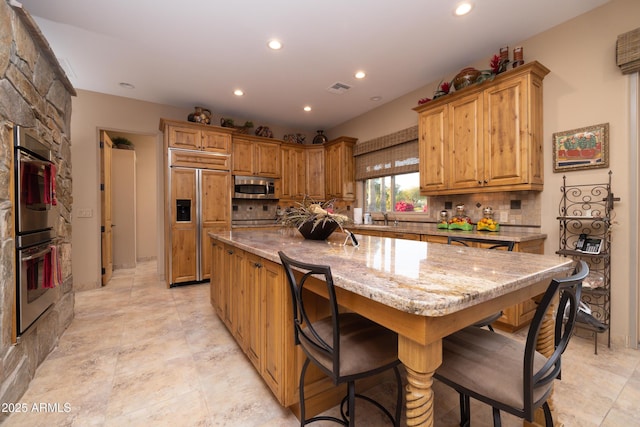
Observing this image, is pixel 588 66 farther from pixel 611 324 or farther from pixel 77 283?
pixel 77 283

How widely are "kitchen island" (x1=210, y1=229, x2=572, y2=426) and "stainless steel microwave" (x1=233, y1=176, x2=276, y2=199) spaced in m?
2.83

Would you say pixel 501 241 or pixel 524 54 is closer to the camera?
pixel 501 241

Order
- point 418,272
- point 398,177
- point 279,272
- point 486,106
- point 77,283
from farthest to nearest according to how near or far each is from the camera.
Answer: point 398,177
point 77,283
point 486,106
point 279,272
point 418,272

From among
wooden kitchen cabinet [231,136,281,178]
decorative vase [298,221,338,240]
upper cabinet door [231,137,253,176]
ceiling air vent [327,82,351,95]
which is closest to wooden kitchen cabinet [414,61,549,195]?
ceiling air vent [327,82,351,95]

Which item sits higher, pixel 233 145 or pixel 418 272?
pixel 233 145

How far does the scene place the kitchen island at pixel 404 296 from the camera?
0.78 meters

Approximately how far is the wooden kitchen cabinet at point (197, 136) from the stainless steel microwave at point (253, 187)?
1.79 feet

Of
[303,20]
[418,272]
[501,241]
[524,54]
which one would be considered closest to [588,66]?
[524,54]

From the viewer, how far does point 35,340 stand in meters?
1.93

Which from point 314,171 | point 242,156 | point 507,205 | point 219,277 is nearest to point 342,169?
point 314,171

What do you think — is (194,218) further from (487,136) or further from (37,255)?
(487,136)

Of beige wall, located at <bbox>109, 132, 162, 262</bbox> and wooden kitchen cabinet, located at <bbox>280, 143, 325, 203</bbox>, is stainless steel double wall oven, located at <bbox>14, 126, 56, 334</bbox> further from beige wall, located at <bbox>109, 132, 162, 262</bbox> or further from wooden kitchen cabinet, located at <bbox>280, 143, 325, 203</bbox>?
beige wall, located at <bbox>109, 132, 162, 262</bbox>

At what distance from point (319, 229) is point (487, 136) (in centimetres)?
216

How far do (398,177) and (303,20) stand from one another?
269 cm
